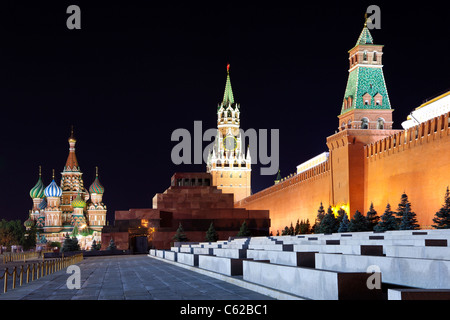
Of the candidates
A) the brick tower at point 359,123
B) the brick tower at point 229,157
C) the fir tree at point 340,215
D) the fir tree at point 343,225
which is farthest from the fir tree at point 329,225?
the brick tower at point 229,157

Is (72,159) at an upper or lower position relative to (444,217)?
upper

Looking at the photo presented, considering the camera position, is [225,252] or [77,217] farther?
[77,217]

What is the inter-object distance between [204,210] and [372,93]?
1318 cm

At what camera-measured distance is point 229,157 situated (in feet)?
289

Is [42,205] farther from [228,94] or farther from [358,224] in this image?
[358,224]

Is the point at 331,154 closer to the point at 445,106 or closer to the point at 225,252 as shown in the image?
the point at 445,106

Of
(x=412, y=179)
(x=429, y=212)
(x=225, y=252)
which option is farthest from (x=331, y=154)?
(x=225, y=252)

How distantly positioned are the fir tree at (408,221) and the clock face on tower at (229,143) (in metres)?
66.0

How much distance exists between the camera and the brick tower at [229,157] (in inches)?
3420

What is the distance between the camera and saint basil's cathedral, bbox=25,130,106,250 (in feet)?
258

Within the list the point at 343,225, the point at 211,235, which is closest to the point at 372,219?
the point at 343,225

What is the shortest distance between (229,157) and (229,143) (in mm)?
2222

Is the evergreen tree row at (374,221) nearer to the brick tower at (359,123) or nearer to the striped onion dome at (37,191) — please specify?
the brick tower at (359,123)

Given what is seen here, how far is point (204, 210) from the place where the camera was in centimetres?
3922
